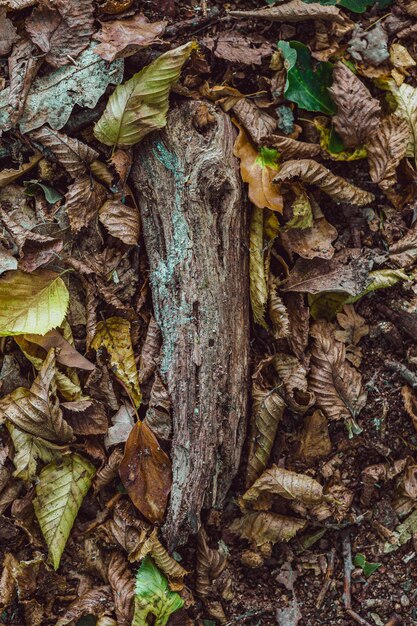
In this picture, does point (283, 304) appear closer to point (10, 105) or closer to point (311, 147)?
point (311, 147)

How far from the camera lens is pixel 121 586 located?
251 centimetres

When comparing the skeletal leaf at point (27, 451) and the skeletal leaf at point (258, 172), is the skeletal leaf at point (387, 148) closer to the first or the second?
the skeletal leaf at point (258, 172)

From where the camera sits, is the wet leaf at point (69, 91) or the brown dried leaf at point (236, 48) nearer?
the wet leaf at point (69, 91)

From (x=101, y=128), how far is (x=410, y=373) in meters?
1.72

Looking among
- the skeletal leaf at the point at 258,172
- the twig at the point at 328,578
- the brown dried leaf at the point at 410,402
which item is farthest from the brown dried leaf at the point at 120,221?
the twig at the point at 328,578

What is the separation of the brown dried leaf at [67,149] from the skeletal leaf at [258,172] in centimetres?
62

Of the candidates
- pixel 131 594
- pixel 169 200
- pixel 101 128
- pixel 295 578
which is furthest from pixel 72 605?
→ pixel 101 128

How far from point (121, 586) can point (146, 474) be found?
0.48 m

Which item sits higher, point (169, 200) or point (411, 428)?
point (169, 200)

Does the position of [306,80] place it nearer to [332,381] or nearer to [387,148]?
[387,148]

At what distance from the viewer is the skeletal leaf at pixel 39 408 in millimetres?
2471

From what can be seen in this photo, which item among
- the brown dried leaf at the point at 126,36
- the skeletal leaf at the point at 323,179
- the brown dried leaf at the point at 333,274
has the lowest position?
the brown dried leaf at the point at 333,274

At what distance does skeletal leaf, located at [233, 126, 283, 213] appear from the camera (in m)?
2.52

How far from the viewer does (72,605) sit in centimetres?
255
